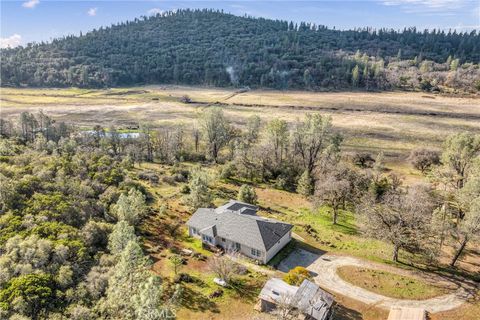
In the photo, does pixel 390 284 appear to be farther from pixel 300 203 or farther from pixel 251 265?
pixel 300 203

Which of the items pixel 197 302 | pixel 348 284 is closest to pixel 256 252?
pixel 197 302

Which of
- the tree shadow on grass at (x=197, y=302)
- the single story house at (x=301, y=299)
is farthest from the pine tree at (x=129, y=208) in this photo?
the single story house at (x=301, y=299)

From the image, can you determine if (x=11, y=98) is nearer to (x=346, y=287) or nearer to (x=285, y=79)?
(x=285, y=79)

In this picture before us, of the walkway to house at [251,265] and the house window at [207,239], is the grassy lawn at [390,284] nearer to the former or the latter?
the walkway to house at [251,265]

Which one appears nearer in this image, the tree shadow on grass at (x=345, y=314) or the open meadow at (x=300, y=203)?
the tree shadow on grass at (x=345, y=314)

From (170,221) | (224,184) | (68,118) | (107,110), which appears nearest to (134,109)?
(107,110)

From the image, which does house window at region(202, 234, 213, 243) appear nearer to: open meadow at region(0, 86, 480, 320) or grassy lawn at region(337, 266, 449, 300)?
open meadow at region(0, 86, 480, 320)
